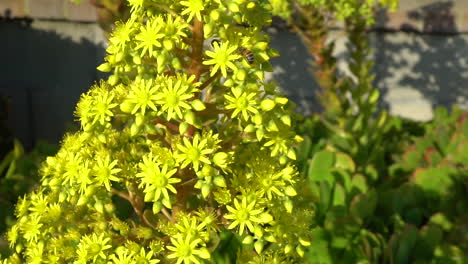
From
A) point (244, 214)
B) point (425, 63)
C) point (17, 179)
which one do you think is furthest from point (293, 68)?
point (244, 214)

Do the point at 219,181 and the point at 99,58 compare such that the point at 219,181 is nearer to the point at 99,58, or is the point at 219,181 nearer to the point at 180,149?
the point at 180,149

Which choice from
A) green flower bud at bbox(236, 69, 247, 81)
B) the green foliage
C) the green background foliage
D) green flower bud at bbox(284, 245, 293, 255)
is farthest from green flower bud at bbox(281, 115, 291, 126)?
the green foliage

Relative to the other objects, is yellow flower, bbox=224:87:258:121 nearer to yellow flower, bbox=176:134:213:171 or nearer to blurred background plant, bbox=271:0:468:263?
yellow flower, bbox=176:134:213:171

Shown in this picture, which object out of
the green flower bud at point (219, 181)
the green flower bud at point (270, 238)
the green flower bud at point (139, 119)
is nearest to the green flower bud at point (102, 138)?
the green flower bud at point (139, 119)

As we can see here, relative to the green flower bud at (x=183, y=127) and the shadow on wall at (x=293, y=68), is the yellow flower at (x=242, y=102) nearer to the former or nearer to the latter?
the green flower bud at (x=183, y=127)

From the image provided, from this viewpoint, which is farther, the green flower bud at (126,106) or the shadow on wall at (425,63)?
the shadow on wall at (425,63)

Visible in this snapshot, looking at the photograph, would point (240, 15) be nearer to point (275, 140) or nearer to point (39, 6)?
point (275, 140)
